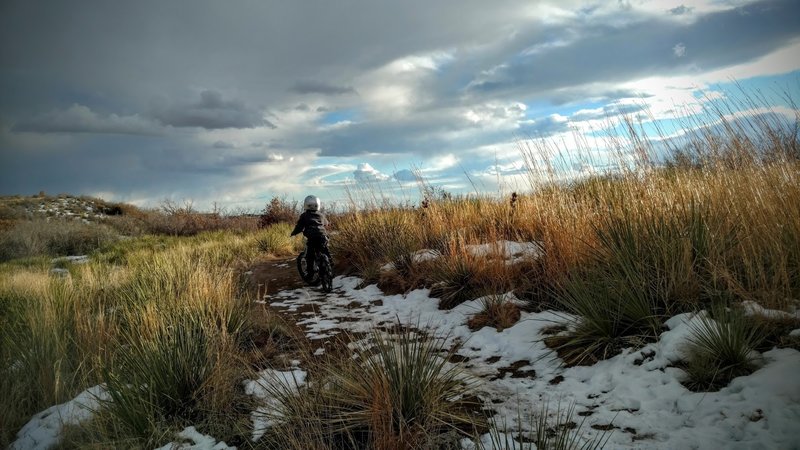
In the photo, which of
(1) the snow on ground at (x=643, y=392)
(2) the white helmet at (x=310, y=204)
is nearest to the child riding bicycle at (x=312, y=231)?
(2) the white helmet at (x=310, y=204)

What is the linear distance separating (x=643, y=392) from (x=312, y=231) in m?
6.38

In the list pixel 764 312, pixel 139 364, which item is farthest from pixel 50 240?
pixel 764 312

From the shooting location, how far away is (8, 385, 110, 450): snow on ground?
3.33m

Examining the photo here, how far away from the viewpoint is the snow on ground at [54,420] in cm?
333

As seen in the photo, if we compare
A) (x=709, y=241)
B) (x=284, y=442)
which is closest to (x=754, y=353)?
(x=709, y=241)

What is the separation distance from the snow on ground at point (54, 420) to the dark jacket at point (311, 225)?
16.0 ft

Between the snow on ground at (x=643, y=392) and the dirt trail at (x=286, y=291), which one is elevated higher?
the dirt trail at (x=286, y=291)

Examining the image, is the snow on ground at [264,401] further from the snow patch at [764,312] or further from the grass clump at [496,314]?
the snow patch at [764,312]

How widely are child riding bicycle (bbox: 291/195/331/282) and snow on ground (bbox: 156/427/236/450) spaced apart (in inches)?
206

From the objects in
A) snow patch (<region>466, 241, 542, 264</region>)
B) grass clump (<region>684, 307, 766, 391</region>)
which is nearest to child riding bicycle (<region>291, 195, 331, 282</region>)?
snow patch (<region>466, 241, 542, 264</region>)

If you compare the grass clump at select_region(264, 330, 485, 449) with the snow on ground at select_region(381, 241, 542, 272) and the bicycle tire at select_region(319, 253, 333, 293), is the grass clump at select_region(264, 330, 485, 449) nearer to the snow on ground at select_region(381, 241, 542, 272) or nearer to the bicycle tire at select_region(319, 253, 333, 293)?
the snow on ground at select_region(381, 241, 542, 272)

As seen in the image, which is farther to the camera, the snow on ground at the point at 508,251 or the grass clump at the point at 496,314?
the snow on ground at the point at 508,251

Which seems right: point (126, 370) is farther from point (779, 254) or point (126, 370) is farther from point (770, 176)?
point (770, 176)

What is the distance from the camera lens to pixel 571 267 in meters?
4.99
